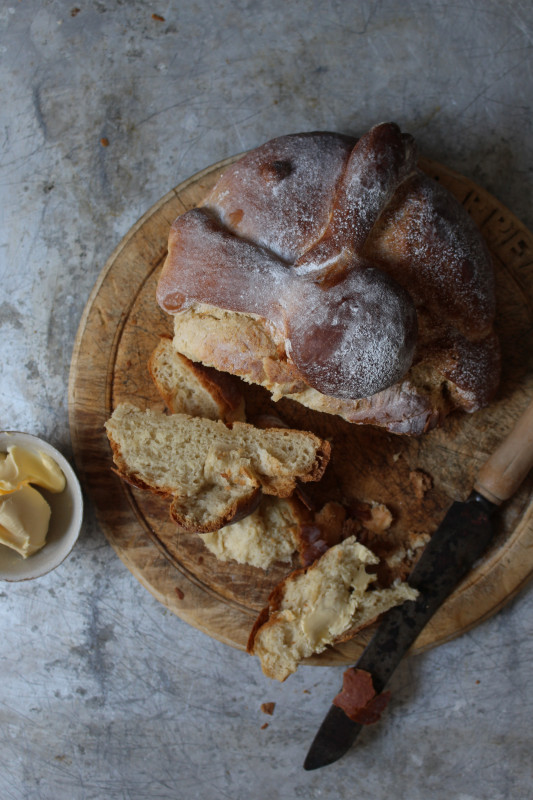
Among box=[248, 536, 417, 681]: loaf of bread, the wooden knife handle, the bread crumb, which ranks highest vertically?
the wooden knife handle

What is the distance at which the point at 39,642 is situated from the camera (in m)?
2.61

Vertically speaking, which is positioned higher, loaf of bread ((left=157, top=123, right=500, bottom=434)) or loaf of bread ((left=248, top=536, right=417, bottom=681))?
loaf of bread ((left=157, top=123, right=500, bottom=434))

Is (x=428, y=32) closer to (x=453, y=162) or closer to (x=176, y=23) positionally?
(x=453, y=162)

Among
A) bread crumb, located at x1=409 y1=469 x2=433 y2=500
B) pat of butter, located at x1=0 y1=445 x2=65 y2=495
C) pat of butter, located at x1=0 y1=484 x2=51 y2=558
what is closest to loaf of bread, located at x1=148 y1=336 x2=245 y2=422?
pat of butter, located at x1=0 y1=445 x2=65 y2=495

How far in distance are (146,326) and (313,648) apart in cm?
147

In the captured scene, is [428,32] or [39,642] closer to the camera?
[428,32]

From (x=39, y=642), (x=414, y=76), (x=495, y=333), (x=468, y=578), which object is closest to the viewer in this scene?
(x=495, y=333)

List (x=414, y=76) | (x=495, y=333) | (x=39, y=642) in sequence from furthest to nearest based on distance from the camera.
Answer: (x=39, y=642) < (x=414, y=76) < (x=495, y=333)

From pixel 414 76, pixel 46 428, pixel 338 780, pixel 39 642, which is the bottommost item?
pixel 39 642

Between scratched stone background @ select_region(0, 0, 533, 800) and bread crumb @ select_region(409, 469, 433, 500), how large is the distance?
707 millimetres

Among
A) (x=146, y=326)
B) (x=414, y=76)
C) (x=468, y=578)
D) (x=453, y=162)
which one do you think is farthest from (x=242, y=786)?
(x=414, y=76)

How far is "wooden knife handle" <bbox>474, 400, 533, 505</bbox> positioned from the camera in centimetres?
204

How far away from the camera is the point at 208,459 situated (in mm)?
2115

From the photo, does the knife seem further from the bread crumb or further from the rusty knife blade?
the bread crumb
